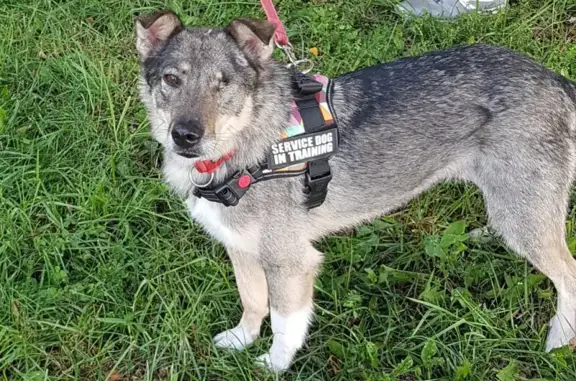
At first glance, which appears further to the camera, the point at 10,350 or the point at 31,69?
the point at 31,69

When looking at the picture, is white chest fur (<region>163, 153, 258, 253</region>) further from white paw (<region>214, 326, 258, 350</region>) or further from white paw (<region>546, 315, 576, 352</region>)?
white paw (<region>546, 315, 576, 352</region>)

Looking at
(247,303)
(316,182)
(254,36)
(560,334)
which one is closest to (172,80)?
(254,36)

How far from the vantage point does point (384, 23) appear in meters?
5.82

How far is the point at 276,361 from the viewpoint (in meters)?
3.88

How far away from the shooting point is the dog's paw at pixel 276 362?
3.87 metres

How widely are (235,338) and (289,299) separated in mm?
522

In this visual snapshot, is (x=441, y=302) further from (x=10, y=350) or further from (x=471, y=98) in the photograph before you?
(x=10, y=350)

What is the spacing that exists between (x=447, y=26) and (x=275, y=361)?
10.1 feet

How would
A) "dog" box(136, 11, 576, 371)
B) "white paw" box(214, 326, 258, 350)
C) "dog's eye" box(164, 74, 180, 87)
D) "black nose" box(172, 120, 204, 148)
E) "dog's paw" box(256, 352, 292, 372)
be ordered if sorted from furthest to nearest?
"white paw" box(214, 326, 258, 350)
"dog's paw" box(256, 352, 292, 372)
"dog" box(136, 11, 576, 371)
"dog's eye" box(164, 74, 180, 87)
"black nose" box(172, 120, 204, 148)

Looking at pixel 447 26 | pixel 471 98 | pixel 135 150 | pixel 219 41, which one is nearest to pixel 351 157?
pixel 471 98

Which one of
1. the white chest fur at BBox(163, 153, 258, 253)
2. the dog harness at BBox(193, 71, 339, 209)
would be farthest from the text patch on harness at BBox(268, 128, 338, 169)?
the white chest fur at BBox(163, 153, 258, 253)

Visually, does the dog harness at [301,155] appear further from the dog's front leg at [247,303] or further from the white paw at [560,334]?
the white paw at [560,334]

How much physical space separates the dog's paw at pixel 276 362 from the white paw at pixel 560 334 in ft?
4.72

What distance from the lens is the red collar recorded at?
3434 millimetres
